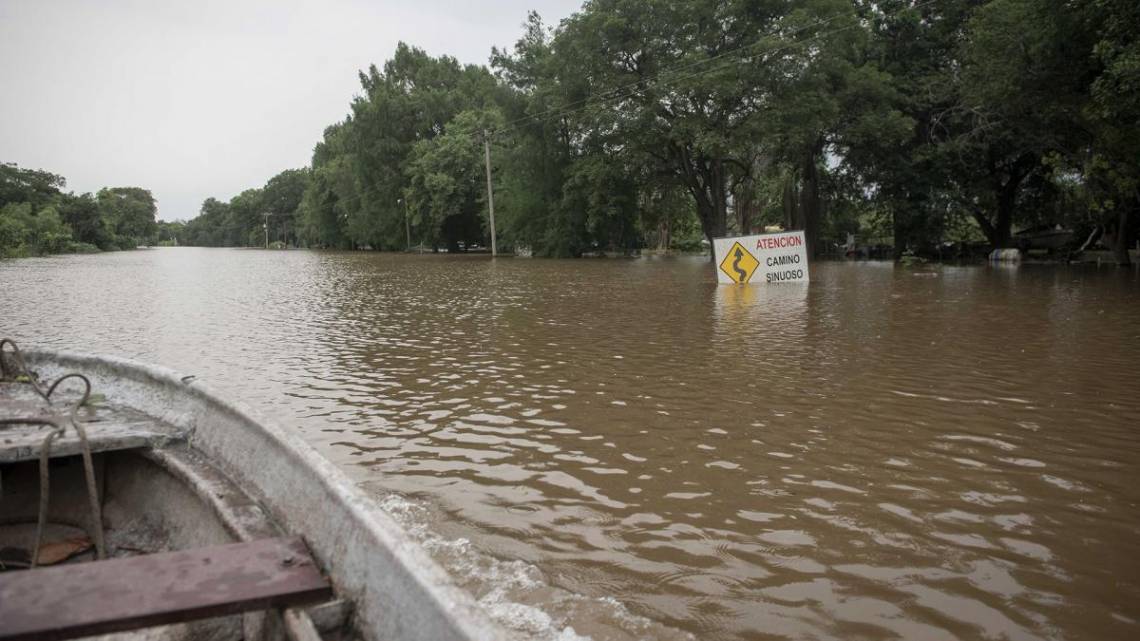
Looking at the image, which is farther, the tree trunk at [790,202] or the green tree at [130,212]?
the green tree at [130,212]

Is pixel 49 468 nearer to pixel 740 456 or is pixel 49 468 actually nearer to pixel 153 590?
pixel 153 590

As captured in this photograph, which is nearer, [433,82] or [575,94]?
[575,94]

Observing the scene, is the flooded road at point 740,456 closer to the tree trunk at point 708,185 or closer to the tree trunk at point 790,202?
the tree trunk at point 708,185

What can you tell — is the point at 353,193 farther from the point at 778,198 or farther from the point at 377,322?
the point at 377,322

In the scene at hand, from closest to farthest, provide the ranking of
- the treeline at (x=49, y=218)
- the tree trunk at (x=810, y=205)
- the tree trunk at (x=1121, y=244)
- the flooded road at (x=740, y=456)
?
the flooded road at (x=740, y=456), the tree trunk at (x=1121, y=244), the tree trunk at (x=810, y=205), the treeline at (x=49, y=218)

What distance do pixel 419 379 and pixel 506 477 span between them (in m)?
3.20

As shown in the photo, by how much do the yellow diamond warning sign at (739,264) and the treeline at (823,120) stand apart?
8435mm

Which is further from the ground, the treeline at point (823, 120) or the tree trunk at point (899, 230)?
the treeline at point (823, 120)

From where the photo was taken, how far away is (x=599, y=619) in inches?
111

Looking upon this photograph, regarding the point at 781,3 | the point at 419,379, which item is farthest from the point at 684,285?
the point at 781,3

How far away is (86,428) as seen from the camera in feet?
13.6

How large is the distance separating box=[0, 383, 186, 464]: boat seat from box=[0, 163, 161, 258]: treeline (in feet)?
194

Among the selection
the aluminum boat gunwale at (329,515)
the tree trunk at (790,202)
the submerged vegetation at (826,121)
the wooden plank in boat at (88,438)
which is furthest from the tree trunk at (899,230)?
the wooden plank in boat at (88,438)

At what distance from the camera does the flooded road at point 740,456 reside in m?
2.97
